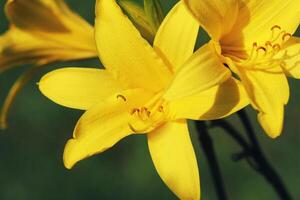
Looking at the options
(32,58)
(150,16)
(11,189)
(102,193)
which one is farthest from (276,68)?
(11,189)

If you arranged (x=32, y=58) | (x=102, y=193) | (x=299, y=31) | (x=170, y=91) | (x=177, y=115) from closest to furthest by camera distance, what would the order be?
(x=170, y=91) < (x=177, y=115) < (x=32, y=58) < (x=102, y=193) < (x=299, y=31)

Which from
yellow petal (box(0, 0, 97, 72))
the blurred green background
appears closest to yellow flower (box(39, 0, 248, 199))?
yellow petal (box(0, 0, 97, 72))

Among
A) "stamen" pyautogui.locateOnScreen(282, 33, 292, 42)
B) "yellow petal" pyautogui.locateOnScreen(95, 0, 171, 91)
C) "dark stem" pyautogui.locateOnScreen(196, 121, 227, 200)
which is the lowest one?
"dark stem" pyautogui.locateOnScreen(196, 121, 227, 200)

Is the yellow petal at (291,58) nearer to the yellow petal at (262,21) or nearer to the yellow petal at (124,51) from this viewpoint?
the yellow petal at (262,21)

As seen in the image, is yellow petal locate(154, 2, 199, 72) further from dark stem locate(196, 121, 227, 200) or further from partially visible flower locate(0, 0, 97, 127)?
partially visible flower locate(0, 0, 97, 127)

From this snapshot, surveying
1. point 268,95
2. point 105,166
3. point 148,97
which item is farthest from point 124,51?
point 105,166

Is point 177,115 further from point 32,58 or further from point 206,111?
point 32,58
